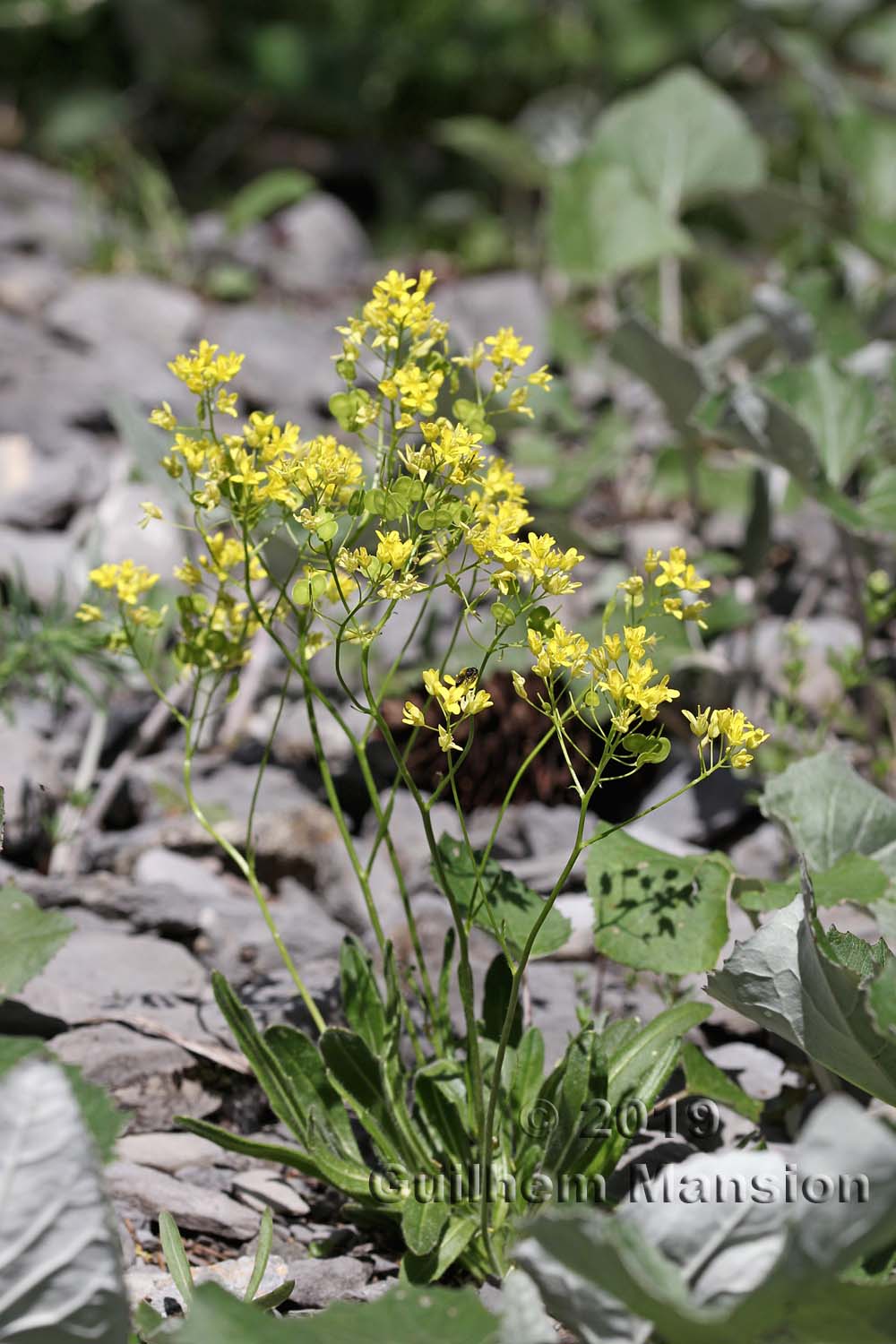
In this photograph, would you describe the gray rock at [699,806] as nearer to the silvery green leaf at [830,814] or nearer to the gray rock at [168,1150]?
the silvery green leaf at [830,814]

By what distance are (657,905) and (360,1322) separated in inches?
23.8

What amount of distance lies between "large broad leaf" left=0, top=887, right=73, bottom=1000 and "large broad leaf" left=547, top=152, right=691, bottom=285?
2342mm

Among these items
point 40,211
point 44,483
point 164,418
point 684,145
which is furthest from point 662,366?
point 40,211

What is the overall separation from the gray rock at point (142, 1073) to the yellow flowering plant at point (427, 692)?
18cm

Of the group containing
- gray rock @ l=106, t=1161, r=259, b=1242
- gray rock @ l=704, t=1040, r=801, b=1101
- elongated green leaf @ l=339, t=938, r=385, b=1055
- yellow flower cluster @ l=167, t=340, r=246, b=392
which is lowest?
gray rock @ l=106, t=1161, r=259, b=1242

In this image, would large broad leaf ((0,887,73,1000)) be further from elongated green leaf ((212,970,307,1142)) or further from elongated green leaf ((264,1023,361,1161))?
elongated green leaf ((264,1023,361,1161))

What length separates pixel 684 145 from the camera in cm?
351

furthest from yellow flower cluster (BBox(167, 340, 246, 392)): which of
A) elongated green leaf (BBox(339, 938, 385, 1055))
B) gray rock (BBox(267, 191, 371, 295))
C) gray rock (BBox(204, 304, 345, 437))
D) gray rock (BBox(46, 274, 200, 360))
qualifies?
gray rock (BBox(267, 191, 371, 295))

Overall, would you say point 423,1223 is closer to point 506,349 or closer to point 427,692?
point 427,692

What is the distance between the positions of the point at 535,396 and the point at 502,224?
177cm

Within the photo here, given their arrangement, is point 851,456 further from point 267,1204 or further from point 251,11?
point 251,11

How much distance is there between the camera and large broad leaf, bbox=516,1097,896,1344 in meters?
0.93

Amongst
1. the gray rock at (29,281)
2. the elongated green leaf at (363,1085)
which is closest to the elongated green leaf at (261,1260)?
the elongated green leaf at (363,1085)

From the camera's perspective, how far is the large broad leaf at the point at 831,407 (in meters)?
2.38
